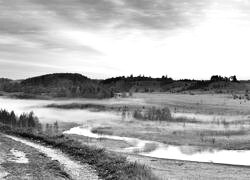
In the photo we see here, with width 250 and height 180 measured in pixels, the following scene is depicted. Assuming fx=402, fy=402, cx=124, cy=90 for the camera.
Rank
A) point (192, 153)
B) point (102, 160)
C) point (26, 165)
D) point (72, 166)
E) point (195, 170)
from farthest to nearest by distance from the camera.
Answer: point (192, 153), point (195, 170), point (102, 160), point (72, 166), point (26, 165)

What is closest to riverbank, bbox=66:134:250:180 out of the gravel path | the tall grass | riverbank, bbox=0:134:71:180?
the tall grass

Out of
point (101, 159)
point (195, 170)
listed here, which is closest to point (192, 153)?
point (195, 170)

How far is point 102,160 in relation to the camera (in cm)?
3528

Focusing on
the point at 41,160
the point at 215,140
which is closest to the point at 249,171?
the point at 41,160

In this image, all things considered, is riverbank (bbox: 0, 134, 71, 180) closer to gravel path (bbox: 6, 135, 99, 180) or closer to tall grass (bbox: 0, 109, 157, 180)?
gravel path (bbox: 6, 135, 99, 180)

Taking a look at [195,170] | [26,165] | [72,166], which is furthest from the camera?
[195,170]

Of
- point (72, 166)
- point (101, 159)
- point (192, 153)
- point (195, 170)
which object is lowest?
point (192, 153)

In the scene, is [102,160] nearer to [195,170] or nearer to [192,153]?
[195,170]

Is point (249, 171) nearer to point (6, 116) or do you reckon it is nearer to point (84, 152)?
point (84, 152)

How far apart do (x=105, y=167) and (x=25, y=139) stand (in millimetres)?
19034

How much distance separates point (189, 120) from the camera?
161 metres

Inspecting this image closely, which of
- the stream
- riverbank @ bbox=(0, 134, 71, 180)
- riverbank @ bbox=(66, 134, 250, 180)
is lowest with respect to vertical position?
the stream

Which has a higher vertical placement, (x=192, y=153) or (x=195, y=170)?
(x=195, y=170)

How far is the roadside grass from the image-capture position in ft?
98.7
